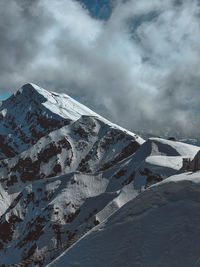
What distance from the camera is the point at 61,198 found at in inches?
4117

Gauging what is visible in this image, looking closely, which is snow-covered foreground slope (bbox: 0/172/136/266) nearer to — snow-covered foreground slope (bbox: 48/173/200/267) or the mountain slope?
the mountain slope

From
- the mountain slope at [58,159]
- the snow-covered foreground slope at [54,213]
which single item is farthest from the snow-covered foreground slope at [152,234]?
the mountain slope at [58,159]

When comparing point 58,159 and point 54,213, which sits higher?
point 58,159

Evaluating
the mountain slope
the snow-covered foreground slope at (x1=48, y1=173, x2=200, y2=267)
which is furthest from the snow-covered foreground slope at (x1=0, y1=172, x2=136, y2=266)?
the snow-covered foreground slope at (x1=48, y1=173, x2=200, y2=267)

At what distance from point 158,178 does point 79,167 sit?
103672 mm

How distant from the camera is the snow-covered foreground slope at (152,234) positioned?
38.4 ft

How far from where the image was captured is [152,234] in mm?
12883

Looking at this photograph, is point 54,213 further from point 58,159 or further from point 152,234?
point 58,159

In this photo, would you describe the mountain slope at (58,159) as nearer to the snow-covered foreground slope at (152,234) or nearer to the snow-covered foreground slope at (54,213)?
the snow-covered foreground slope at (54,213)

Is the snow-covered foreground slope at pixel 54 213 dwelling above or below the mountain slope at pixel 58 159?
below

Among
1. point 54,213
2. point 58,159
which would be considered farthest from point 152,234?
point 58,159

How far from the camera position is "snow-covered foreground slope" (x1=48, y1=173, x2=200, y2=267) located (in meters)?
11.7

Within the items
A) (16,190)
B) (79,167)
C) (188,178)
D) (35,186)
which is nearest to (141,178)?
(35,186)

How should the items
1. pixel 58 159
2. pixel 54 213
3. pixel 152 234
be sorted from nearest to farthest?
pixel 152 234, pixel 54 213, pixel 58 159
